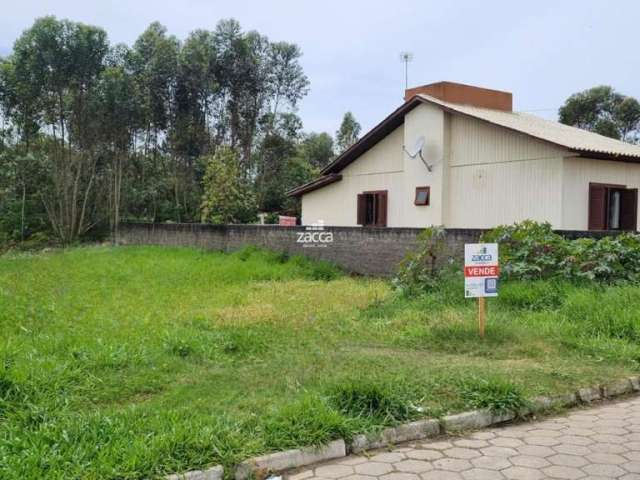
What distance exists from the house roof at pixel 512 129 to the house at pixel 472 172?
4 cm

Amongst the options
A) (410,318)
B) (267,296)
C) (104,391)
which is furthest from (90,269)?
(104,391)

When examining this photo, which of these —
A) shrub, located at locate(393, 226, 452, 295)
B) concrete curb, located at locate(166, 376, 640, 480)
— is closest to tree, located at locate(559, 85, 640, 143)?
shrub, located at locate(393, 226, 452, 295)

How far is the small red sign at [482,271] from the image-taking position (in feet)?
21.0

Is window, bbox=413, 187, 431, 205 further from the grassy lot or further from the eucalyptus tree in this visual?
the eucalyptus tree

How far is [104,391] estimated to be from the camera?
14.5 ft

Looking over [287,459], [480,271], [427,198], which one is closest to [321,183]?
[427,198]

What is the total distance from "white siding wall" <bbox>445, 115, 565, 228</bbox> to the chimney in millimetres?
1382

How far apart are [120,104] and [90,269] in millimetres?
11286

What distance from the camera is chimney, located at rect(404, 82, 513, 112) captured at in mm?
16797

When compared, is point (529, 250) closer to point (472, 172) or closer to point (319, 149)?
point (472, 172)

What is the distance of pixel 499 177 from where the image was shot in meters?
14.6

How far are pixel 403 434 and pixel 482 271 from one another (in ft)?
9.74

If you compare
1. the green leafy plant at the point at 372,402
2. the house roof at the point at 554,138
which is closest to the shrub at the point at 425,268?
the house roof at the point at 554,138

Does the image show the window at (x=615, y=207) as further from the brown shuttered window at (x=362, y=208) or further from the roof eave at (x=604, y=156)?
the brown shuttered window at (x=362, y=208)
